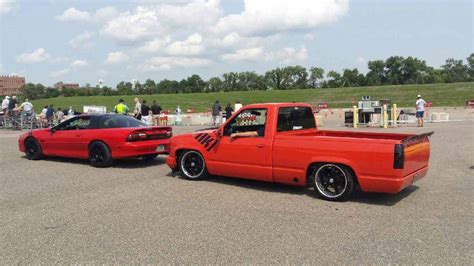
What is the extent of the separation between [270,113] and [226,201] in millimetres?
1754

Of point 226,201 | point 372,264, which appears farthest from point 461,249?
point 226,201

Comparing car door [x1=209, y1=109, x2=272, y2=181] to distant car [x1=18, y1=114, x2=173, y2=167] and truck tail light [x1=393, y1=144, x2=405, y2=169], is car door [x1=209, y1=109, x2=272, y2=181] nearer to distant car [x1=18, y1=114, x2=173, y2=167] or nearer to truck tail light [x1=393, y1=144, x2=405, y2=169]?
truck tail light [x1=393, y1=144, x2=405, y2=169]

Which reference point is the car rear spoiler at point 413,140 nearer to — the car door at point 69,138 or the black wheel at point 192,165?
the black wheel at point 192,165

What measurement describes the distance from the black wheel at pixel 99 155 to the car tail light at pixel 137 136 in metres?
0.63

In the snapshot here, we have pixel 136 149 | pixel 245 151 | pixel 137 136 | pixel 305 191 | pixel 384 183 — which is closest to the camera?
pixel 384 183

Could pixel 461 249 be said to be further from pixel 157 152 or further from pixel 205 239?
pixel 157 152

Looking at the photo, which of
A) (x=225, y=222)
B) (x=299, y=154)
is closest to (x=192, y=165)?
(x=299, y=154)

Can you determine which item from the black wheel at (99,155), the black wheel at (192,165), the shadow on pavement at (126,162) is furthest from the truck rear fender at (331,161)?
the black wheel at (99,155)

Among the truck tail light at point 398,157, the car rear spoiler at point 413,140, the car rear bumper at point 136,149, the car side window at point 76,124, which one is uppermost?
the car side window at point 76,124

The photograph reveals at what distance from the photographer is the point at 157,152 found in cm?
1064

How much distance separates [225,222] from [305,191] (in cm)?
230

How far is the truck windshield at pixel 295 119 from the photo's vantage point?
785 cm

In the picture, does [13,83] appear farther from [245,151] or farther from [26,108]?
[245,151]

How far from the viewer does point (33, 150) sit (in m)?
12.1
